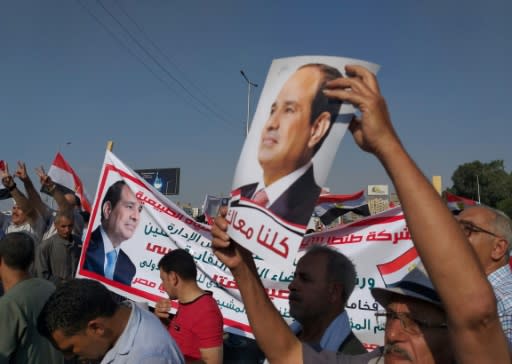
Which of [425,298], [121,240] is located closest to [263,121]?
[425,298]

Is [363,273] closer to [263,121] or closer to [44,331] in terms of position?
[44,331]

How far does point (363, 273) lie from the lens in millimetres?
3826

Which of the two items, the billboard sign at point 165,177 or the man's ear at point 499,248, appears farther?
the billboard sign at point 165,177

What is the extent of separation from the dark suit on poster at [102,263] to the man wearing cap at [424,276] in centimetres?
290

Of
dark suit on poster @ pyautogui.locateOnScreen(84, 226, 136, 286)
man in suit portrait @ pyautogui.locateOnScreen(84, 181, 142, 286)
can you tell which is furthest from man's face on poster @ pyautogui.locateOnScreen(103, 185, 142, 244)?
dark suit on poster @ pyautogui.locateOnScreen(84, 226, 136, 286)

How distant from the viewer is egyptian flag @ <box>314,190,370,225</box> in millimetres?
8297

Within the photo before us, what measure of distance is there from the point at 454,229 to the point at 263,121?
0.61 m

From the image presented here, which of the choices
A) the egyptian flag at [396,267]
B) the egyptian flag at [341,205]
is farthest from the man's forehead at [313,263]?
the egyptian flag at [341,205]

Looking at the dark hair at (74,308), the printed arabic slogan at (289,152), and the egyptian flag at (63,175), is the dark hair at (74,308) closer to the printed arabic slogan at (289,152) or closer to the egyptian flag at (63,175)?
the printed arabic slogan at (289,152)

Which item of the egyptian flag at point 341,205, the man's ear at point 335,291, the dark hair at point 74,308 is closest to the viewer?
the dark hair at point 74,308

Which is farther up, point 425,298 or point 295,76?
point 295,76

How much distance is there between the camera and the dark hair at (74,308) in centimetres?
204

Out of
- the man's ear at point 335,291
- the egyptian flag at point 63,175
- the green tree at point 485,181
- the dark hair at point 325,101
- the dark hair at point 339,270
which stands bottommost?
the man's ear at point 335,291

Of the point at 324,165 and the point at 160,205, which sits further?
the point at 160,205
